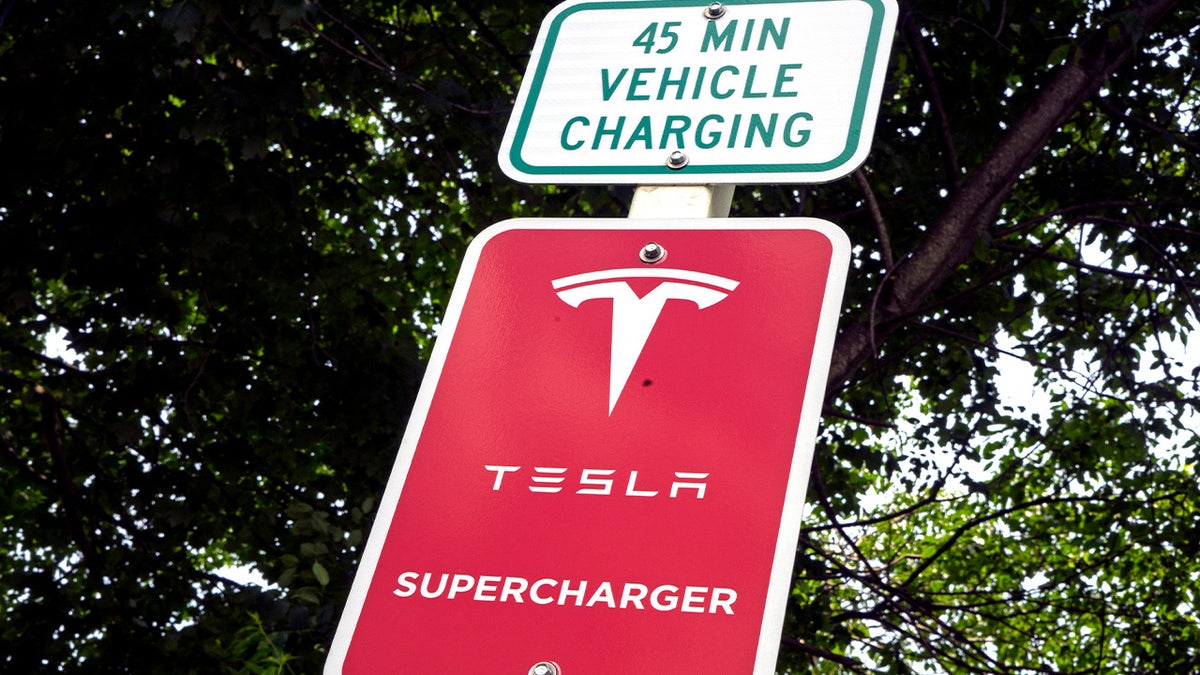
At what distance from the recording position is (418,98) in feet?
15.8

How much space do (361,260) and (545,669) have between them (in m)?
5.93

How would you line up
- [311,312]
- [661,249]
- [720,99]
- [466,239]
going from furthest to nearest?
[466,239] → [311,312] → [720,99] → [661,249]

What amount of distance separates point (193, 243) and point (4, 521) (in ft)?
9.94

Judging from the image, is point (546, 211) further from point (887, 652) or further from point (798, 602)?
point (887, 652)

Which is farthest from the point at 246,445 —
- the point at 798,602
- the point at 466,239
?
the point at 798,602

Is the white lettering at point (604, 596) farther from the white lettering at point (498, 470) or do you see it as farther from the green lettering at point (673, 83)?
the green lettering at point (673, 83)

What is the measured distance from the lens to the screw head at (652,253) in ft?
5.18

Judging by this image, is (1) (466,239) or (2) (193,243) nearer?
(2) (193,243)

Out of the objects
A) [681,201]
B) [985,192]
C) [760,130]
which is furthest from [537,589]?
[985,192]

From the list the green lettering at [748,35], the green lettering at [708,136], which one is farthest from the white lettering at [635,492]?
the green lettering at [748,35]

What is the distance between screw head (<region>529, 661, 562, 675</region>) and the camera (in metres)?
1.20

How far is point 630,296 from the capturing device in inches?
61.0

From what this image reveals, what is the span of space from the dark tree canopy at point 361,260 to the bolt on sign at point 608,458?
2.80m

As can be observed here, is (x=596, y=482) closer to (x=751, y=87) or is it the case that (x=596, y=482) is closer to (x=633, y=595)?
(x=633, y=595)
